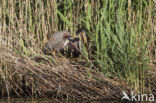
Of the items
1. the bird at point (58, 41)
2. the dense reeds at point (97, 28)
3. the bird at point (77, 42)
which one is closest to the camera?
the dense reeds at point (97, 28)

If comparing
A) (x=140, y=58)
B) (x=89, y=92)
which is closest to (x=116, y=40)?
(x=140, y=58)

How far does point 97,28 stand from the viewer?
20.4ft

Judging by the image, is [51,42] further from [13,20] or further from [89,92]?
[89,92]

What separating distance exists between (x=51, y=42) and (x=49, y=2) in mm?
798

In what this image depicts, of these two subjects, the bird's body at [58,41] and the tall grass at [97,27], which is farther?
the bird's body at [58,41]

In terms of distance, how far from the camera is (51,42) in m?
6.95

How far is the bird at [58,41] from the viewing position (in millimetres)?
6891

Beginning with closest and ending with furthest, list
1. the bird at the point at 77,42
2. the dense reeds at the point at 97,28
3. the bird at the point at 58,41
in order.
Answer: the dense reeds at the point at 97,28
the bird at the point at 77,42
the bird at the point at 58,41

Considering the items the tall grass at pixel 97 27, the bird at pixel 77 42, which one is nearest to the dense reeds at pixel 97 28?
the tall grass at pixel 97 27

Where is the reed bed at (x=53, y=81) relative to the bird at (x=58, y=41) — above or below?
below

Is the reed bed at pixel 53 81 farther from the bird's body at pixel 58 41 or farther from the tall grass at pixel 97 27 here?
the bird's body at pixel 58 41

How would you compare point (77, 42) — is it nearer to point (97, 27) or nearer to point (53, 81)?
point (97, 27)

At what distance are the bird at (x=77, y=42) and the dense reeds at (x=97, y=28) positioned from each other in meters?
0.13

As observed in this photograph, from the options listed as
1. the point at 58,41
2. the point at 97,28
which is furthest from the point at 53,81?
the point at 58,41
